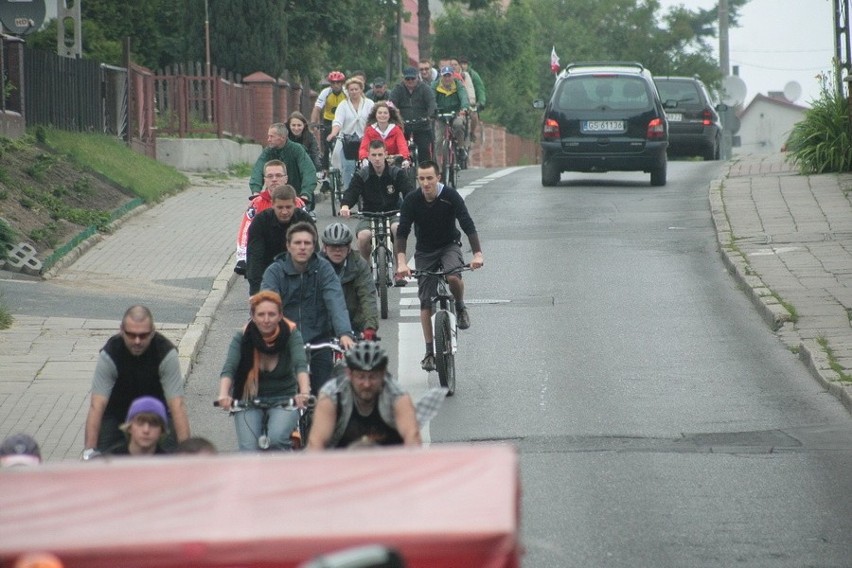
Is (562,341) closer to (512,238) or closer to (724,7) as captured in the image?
(512,238)

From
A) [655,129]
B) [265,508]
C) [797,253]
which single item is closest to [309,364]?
[265,508]

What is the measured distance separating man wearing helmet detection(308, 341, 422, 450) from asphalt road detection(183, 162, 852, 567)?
1.11 m

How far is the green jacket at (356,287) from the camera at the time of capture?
12.4 m

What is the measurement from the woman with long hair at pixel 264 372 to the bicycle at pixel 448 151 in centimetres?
1769

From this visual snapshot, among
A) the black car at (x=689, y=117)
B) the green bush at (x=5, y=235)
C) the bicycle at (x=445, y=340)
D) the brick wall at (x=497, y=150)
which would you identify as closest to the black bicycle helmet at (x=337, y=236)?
the bicycle at (x=445, y=340)

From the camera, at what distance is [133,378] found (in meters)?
9.98

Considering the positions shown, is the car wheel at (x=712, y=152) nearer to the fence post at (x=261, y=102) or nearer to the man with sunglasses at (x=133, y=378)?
the fence post at (x=261, y=102)

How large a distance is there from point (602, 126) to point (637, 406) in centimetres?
1567

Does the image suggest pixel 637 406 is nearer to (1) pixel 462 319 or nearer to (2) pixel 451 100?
(1) pixel 462 319

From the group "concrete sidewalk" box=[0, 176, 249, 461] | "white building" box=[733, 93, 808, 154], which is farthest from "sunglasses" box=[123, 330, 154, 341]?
"white building" box=[733, 93, 808, 154]

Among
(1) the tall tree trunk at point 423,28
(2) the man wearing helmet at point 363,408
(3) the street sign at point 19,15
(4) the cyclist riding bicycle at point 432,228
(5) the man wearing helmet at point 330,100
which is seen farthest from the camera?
(1) the tall tree trunk at point 423,28

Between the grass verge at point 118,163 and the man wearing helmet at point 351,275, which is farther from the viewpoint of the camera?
the grass verge at point 118,163

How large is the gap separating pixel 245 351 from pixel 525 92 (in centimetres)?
6636

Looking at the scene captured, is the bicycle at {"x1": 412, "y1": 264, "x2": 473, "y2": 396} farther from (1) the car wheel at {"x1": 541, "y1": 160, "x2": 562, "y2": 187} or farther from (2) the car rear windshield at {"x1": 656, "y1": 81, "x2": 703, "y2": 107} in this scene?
(2) the car rear windshield at {"x1": 656, "y1": 81, "x2": 703, "y2": 107}
